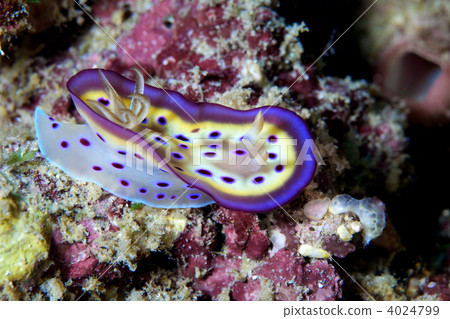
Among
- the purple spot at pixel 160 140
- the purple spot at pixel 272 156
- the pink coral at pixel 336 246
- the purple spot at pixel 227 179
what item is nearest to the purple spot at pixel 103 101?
the purple spot at pixel 160 140

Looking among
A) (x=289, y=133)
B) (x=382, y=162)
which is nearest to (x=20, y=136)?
(x=289, y=133)

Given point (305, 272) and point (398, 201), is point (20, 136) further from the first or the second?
point (398, 201)

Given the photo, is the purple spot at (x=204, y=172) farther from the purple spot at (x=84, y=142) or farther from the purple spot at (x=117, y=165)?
the purple spot at (x=84, y=142)

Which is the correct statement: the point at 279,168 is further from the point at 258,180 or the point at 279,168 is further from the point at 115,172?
the point at 115,172
